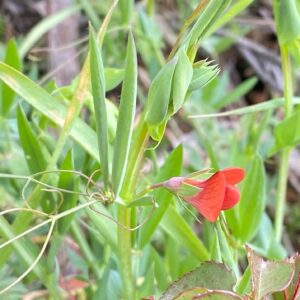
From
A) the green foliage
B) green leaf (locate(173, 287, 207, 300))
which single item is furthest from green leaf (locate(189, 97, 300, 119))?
green leaf (locate(173, 287, 207, 300))

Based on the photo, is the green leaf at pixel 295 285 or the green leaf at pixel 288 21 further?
the green leaf at pixel 288 21

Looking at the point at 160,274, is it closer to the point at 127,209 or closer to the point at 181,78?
the point at 127,209

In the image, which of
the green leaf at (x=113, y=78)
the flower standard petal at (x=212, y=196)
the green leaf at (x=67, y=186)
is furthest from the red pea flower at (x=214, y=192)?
the green leaf at (x=113, y=78)

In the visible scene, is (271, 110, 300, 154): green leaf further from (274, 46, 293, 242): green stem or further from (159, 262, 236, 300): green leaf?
(159, 262, 236, 300): green leaf

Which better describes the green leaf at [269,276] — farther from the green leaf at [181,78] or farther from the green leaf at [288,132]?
the green leaf at [288,132]

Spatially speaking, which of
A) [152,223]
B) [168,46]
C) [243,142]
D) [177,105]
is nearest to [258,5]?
[168,46]

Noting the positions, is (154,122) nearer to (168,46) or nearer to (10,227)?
(10,227)
